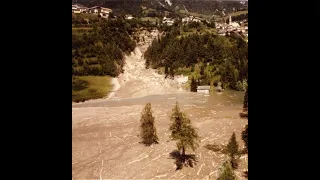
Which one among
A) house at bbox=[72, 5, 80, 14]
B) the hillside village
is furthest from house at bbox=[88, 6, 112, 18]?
house at bbox=[72, 5, 80, 14]

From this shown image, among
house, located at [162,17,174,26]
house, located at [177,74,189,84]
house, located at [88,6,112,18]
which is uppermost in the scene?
house, located at [88,6,112,18]

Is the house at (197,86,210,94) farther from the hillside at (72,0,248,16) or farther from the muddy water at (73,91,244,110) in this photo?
the hillside at (72,0,248,16)

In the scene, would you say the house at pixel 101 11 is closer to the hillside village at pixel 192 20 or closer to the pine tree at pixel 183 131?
the hillside village at pixel 192 20

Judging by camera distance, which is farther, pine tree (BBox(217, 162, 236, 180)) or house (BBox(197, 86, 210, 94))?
house (BBox(197, 86, 210, 94))

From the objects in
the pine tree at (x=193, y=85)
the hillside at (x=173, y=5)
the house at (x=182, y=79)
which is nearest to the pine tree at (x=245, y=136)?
the pine tree at (x=193, y=85)
